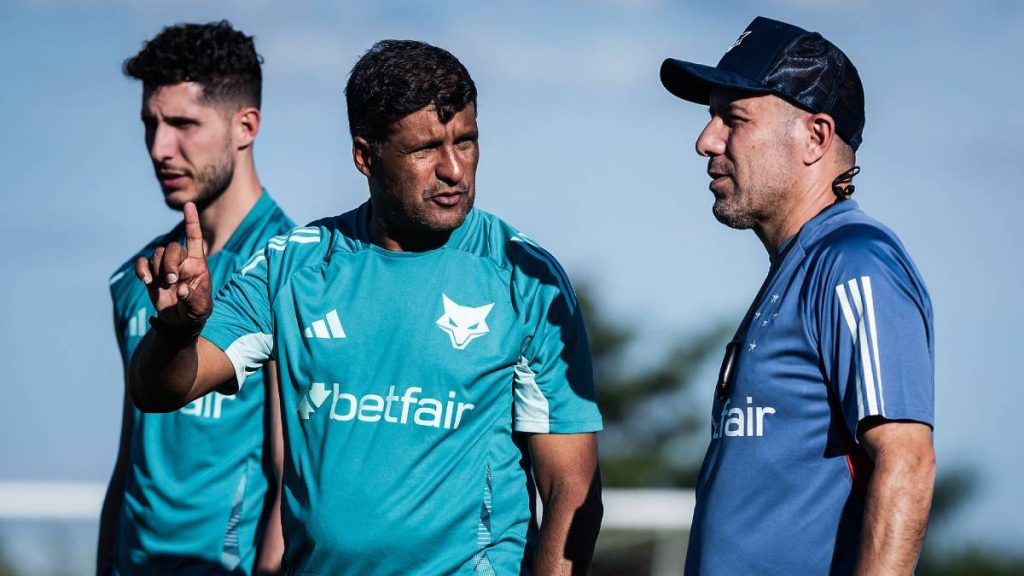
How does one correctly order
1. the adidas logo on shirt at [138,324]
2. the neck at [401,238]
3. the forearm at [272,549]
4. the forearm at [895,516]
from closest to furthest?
the forearm at [895,516], the neck at [401,238], the forearm at [272,549], the adidas logo on shirt at [138,324]

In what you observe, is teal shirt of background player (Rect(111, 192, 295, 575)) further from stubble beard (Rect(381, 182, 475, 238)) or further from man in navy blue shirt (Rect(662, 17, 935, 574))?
man in navy blue shirt (Rect(662, 17, 935, 574))

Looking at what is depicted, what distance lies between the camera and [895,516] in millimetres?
3168

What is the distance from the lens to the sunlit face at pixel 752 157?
385cm

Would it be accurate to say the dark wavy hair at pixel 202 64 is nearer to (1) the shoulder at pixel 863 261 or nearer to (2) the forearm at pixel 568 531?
(2) the forearm at pixel 568 531

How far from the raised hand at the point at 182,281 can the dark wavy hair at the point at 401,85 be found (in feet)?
2.36

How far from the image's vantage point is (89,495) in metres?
9.14

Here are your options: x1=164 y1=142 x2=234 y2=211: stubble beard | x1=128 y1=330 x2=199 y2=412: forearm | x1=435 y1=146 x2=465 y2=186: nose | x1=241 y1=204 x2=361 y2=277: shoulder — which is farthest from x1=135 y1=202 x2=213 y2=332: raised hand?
x1=164 y1=142 x2=234 y2=211: stubble beard

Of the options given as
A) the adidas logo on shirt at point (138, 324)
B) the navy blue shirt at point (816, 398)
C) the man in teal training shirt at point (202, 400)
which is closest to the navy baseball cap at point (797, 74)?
the navy blue shirt at point (816, 398)

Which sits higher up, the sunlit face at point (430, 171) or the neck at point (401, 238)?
the sunlit face at point (430, 171)

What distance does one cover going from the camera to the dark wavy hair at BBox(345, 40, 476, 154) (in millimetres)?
4141

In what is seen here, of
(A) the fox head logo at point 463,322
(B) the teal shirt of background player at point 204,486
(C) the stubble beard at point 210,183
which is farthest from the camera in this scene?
(C) the stubble beard at point 210,183

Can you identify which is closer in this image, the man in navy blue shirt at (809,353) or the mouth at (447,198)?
the man in navy blue shirt at (809,353)

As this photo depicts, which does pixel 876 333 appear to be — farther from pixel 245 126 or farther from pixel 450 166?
pixel 245 126

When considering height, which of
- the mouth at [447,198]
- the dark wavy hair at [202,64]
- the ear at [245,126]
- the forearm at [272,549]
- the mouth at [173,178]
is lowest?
the forearm at [272,549]
